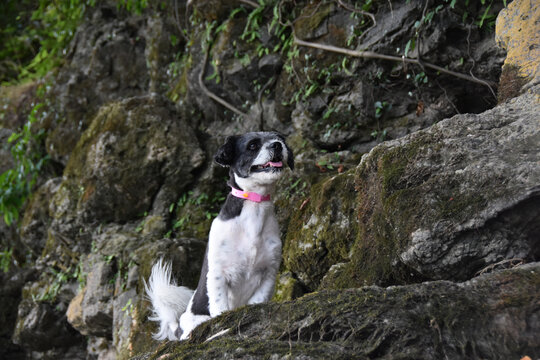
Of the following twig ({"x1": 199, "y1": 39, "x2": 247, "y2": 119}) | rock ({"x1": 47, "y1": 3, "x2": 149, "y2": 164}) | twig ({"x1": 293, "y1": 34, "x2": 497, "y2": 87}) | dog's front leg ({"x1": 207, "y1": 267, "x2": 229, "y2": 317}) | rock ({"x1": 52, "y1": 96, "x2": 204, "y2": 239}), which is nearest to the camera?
dog's front leg ({"x1": 207, "y1": 267, "x2": 229, "y2": 317})

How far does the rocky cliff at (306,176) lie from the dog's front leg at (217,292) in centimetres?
61

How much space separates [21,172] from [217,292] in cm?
649

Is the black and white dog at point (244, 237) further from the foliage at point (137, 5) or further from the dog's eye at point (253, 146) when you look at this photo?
the foliage at point (137, 5)

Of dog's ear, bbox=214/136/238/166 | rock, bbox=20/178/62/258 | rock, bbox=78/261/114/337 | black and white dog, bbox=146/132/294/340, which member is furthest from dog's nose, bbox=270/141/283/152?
rock, bbox=20/178/62/258

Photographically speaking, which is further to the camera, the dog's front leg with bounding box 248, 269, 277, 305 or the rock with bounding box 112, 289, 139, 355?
the rock with bounding box 112, 289, 139, 355

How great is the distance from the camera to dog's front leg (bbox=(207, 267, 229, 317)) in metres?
3.82

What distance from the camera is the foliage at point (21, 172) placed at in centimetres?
891

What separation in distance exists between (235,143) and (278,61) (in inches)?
124

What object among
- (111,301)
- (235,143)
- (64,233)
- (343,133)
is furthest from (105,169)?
(235,143)

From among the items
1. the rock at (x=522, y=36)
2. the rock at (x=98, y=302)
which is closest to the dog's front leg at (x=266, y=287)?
the rock at (x=522, y=36)

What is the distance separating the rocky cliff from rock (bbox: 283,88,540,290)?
12 mm

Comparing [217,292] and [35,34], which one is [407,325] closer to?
[217,292]

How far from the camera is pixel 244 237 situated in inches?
153

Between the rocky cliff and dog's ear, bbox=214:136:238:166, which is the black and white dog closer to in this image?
dog's ear, bbox=214:136:238:166
